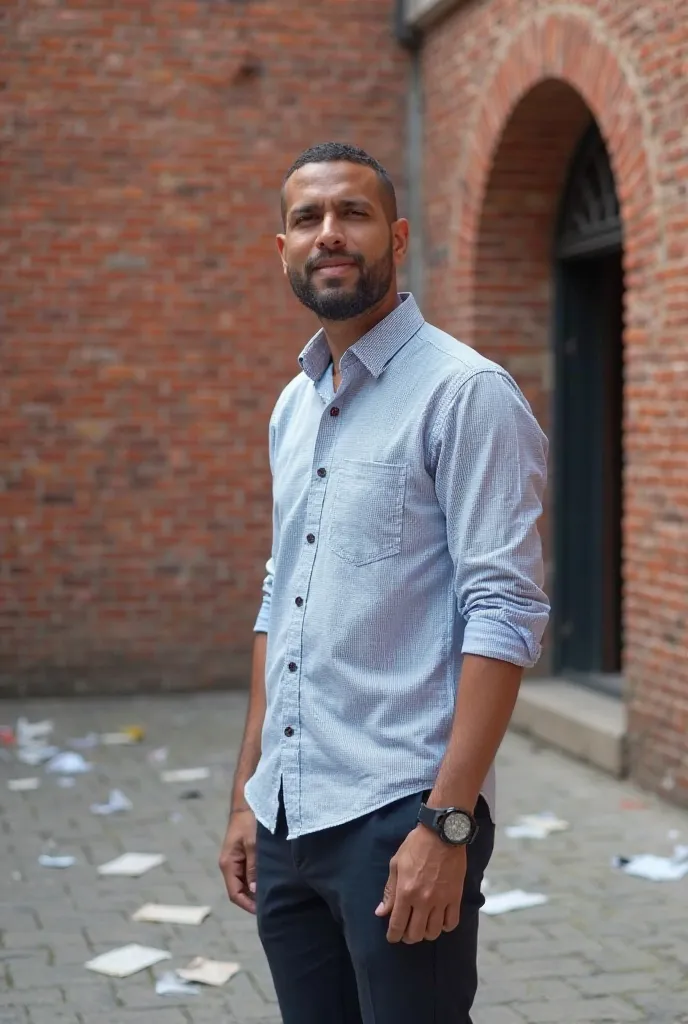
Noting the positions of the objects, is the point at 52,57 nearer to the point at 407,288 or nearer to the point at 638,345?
the point at 407,288

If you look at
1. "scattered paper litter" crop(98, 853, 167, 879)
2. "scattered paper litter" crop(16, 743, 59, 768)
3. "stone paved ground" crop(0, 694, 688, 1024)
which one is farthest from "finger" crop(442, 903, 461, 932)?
"scattered paper litter" crop(16, 743, 59, 768)

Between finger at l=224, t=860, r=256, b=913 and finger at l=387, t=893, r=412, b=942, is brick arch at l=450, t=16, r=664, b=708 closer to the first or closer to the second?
finger at l=224, t=860, r=256, b=913

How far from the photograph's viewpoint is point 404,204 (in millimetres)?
9391

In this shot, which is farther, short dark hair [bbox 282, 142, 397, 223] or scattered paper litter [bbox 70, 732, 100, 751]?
scattered paper litter [bbox 70, 732, 100, 751]

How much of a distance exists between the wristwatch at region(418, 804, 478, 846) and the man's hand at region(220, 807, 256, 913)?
24.7 inches

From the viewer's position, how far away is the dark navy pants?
230cm

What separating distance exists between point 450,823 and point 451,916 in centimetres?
16

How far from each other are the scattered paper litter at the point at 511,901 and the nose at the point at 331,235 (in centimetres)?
316

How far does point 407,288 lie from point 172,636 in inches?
111

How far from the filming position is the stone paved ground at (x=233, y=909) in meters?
4.14

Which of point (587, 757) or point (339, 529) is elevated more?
point (339, 529)

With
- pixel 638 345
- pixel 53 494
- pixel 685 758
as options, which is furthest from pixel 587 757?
pixel 53 494

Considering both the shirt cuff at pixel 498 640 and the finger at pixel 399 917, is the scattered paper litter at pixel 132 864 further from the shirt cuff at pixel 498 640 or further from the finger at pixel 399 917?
the shirt cuff at pixel 498 640

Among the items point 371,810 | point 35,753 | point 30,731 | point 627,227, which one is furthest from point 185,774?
point 371,810
